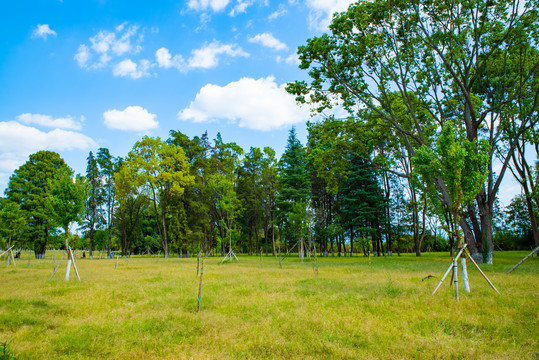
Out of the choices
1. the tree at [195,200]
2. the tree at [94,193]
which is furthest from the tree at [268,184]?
the tree at [94,193]

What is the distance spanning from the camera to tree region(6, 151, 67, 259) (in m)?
35.9

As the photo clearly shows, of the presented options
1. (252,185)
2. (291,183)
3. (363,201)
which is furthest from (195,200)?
(363,201)

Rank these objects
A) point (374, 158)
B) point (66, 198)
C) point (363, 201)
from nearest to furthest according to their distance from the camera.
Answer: point (66, 198)
point (374, 158)
point (363, 201)

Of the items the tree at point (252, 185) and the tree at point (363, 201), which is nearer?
the tree at point (363, 201)

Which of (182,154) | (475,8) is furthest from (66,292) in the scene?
(182,154)

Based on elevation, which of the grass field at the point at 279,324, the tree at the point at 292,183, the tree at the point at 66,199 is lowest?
the grass field at the point at 279,324

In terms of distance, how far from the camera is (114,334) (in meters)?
6.41

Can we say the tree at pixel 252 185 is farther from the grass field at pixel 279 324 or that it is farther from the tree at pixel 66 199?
the grass field at pixel 279 324

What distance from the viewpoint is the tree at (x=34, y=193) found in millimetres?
35938

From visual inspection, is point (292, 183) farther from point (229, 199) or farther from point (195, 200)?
point (195, 200)

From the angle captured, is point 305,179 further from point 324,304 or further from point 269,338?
point 269,338

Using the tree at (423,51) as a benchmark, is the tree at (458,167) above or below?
below

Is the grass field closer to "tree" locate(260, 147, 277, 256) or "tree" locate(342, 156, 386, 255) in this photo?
"tree" locate(342, 156, 386, 255)

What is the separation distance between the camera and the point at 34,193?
37500 millimetres
